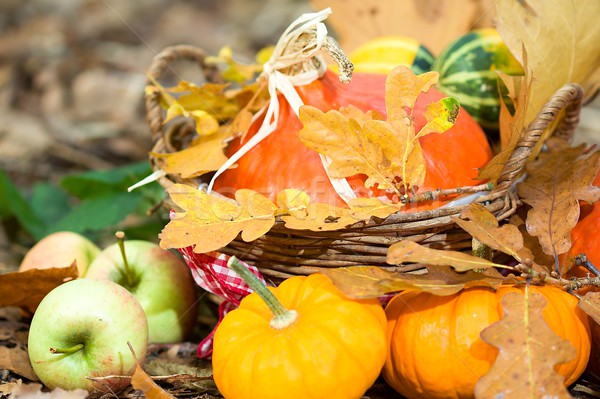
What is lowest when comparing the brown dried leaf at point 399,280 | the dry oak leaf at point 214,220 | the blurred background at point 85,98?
the blurred background at point 85,98

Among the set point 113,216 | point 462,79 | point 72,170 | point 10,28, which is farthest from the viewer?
point 10,28

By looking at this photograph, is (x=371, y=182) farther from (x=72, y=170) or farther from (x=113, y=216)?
(x=72, y=170)

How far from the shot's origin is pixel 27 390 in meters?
1.16

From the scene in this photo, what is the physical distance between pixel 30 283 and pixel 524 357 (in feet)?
3.39

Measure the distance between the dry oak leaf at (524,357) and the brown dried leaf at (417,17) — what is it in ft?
4.60

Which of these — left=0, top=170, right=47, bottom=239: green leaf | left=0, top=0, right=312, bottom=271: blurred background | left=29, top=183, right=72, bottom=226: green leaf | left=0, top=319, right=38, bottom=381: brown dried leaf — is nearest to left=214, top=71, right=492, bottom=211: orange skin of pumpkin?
left=0, top=319, right=38, bottom=381: brown dried leaf

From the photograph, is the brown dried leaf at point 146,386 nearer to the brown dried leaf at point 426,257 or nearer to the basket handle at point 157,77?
the brown dried leaf at point 426,257

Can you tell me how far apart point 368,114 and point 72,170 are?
6.96 ft

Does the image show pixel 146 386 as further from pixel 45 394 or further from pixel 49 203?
pixel 49 203

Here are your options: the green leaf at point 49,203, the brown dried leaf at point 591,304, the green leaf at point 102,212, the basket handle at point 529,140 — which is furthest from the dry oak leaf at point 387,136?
the green leaf at point 49,203

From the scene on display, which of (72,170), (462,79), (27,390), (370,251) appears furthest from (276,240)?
(72,170)

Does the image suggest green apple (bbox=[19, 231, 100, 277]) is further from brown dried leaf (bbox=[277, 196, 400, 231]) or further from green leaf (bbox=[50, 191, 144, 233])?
brown dried leaf (bbox=[277, 196, 400, 231])

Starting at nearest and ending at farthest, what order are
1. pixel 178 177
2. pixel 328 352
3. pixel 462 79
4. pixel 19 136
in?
pixel 328 352 < pixel 178 177 < pixel 462 79 < pixel 19 136

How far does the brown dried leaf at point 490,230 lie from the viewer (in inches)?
43.3
